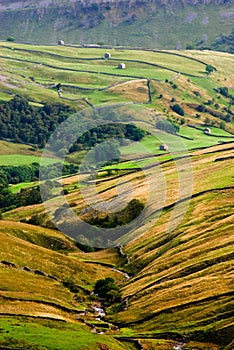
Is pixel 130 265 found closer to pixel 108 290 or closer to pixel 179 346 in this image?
pixel 108 290

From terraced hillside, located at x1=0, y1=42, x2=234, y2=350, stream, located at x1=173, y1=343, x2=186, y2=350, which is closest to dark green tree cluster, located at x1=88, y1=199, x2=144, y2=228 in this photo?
terraced hillside, located at x1=0, y1=42, x2=234, y2=350

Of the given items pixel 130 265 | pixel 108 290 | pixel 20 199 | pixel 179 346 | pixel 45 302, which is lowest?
pixel 179 346

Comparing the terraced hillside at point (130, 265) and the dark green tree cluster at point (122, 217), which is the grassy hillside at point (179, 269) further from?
the dark green tree cluster at point (122, 217)

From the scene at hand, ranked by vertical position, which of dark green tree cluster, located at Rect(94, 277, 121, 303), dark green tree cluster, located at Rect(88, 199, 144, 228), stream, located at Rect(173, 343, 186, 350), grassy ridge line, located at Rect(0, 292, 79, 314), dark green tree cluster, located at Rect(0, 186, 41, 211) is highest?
dark green tree cluster, located at Rect(0, 186, 41, 211)

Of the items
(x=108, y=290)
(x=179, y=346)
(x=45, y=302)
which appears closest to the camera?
(x=179, y=346)

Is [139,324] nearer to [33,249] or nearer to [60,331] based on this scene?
[60,331]

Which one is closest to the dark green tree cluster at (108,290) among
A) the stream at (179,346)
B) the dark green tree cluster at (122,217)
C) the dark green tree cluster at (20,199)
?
the stream at (179,346)

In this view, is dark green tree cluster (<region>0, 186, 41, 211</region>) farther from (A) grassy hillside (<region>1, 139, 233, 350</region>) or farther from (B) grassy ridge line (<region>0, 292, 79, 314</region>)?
(B) grassy ridge line (<region>0, 292, 79, 314</region>)

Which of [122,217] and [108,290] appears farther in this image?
[122,217]

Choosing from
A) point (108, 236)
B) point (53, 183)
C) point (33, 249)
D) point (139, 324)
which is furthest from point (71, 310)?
A: point (53, 183)

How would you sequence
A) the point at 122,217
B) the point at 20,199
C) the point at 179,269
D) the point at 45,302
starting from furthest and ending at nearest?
the point at 20,199
the point at 122,217
the point at 179,269
the point at 45,302

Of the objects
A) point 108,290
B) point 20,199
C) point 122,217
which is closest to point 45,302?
point 108,290
